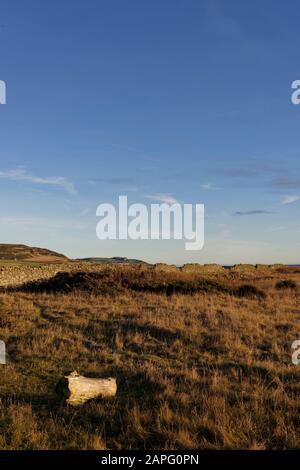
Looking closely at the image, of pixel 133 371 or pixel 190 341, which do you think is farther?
pixel 190 341

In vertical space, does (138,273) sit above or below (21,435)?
above

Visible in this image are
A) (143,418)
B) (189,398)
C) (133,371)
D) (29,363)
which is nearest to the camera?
(143,418)

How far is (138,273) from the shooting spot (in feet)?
94.9

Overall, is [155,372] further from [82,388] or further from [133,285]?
[133,285]

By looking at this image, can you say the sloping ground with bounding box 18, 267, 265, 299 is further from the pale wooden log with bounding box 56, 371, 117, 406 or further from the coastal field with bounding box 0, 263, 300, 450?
the pale wooden log with bounding box 56, 371, 117, 406

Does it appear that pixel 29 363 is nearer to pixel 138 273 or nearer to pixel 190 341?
pixel 190 341

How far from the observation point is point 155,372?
31.3 feet

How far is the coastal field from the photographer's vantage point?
258 inches

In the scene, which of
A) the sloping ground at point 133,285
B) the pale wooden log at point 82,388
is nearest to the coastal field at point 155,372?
the pale wooden log at point 82,388

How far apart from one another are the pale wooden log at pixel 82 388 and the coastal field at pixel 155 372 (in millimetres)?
207

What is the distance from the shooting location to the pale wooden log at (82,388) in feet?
25.7

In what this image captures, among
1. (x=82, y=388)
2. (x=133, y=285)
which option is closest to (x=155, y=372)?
(x=82, y=388)
